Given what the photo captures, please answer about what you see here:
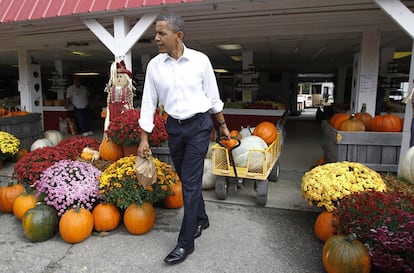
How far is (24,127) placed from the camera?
256 inches

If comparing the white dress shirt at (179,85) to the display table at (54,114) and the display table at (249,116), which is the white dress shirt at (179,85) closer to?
the display table at (249,116)

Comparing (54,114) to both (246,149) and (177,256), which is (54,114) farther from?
(177,256)

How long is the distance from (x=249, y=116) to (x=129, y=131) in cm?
533

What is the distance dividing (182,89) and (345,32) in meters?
4.86

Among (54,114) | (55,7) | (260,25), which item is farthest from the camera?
(54,114)

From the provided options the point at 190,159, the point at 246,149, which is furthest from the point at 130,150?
the point at 190,159

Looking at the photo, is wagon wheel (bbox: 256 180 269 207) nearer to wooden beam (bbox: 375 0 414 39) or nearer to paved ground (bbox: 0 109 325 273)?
paved ground (bbox: 0 109 325 273)

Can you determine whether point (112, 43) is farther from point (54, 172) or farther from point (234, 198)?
point (234, 198)

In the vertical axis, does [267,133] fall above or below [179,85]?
below

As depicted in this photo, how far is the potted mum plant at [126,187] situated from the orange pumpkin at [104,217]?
0.25 ft

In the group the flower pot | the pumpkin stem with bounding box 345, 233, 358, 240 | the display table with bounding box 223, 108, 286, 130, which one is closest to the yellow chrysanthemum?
the pumpkin stem with bounding box 345, 233, 358, 240

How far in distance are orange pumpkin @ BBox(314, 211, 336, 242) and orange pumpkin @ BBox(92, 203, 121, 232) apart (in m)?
1.95

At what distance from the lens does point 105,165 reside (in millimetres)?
3867

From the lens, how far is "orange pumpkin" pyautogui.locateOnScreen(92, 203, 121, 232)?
307 centimetres
